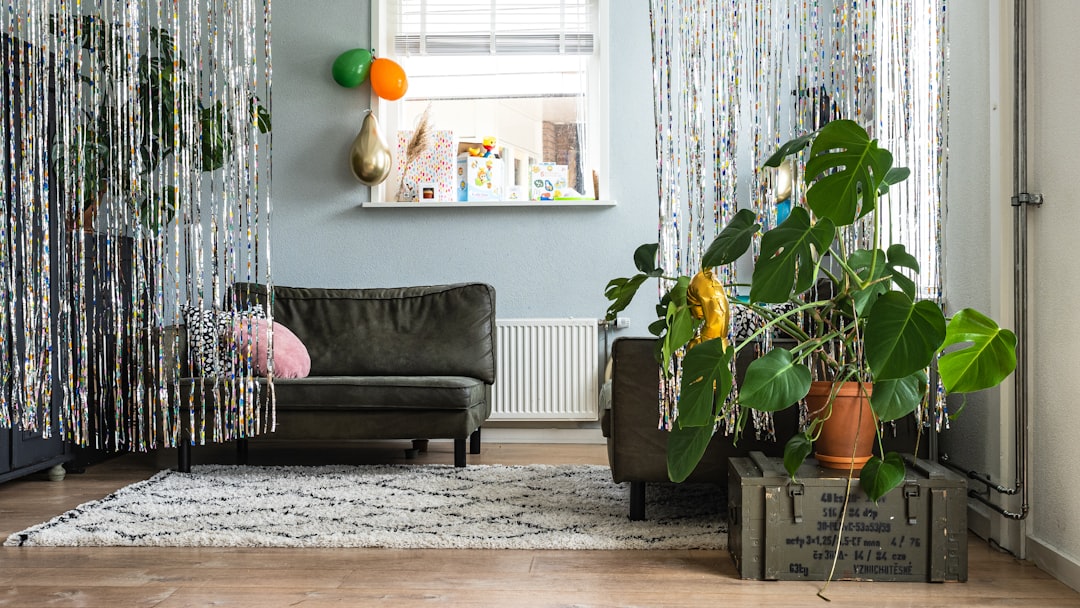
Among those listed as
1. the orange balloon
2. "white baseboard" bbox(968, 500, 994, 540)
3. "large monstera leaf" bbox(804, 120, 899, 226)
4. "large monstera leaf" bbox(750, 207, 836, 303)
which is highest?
the orange balloon

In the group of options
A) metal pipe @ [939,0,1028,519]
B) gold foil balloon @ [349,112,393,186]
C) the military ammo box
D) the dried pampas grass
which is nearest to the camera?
the military ammo box

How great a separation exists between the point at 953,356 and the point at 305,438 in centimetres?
222

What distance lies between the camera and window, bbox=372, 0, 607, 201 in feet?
13.8

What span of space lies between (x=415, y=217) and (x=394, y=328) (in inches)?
24.6

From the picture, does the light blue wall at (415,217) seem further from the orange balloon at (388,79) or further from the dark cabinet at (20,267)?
the dark cabinet at (20,267)

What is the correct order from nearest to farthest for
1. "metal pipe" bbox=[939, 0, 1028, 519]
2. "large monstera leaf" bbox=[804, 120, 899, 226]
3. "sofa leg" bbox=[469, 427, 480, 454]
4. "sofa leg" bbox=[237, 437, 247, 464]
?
"large monstera leaf" bbox=[804, 120, 899, 226] < "metal pipe" bbox=[939, 0, 1028, 519] < "sofa leg" bbox=[237, 437, 247, 464] < "sofa leg" bbox=[469, 427, 480, 454]

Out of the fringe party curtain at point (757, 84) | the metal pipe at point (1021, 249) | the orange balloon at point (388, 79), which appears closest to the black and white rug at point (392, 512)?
the fringe party curtain at point (757, 84)

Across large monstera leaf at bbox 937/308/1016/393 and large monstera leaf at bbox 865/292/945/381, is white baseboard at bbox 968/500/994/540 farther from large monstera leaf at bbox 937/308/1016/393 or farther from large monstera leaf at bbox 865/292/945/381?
large monstera leaf at bbox 865/292/945/381

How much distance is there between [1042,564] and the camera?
78.1 inches

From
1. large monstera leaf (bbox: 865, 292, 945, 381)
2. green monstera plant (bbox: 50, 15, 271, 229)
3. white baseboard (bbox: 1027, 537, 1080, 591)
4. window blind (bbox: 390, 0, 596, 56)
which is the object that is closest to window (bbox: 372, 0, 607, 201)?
window blind (bbox: 390, 0, 596, 56)

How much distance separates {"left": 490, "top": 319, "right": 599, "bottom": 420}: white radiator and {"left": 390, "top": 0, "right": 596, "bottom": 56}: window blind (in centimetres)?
133

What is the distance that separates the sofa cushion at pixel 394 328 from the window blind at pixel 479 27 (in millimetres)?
1211

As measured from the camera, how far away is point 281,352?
339 centimetres

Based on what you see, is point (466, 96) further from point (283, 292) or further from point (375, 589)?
point (375, 589)
